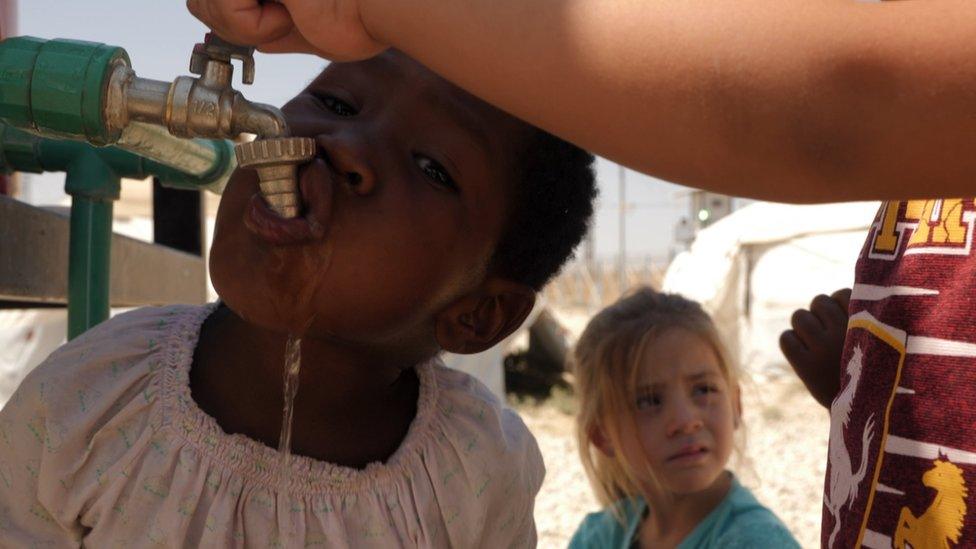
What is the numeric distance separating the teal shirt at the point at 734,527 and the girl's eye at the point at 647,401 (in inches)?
8.7

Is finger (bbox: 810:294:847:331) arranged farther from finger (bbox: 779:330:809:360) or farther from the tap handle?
the tap handle

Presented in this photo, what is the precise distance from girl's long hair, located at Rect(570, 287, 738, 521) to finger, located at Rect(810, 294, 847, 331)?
0.78 meters

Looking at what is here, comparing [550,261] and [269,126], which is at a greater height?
[269,126]

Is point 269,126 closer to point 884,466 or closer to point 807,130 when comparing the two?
point 807,130

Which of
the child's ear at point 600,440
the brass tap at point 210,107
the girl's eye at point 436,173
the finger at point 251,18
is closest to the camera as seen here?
the finger at point 251,18

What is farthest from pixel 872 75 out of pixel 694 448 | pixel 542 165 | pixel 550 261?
pixel 694 448

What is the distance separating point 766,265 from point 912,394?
312 inches

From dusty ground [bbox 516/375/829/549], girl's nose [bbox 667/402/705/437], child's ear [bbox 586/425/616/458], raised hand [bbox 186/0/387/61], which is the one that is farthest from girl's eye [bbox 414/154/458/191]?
dusty ground [bbox 516/375/829/549]

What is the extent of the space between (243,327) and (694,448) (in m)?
1.12

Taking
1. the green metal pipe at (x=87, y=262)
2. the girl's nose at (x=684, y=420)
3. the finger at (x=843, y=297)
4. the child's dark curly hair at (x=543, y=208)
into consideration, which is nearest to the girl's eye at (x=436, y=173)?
the child's dark curly hair at (x=543, y=208)

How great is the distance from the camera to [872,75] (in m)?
0.64

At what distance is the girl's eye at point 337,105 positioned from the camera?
1.13m

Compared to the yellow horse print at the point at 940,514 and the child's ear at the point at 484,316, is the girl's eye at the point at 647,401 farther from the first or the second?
the yellow horse print at the point at 940,514

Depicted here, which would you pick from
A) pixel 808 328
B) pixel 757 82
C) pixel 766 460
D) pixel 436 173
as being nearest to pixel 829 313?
pixel 808 328
